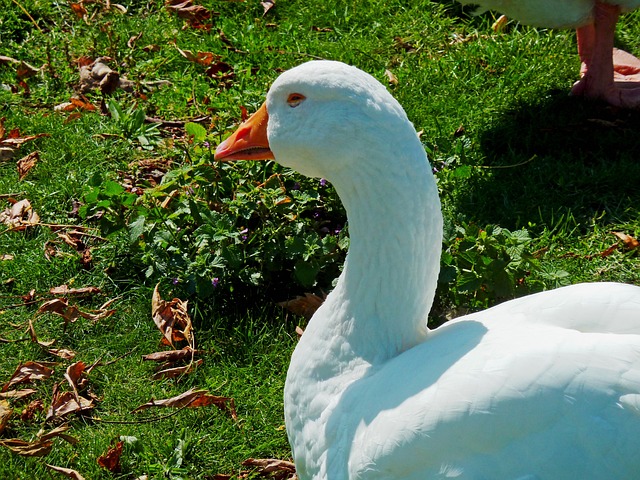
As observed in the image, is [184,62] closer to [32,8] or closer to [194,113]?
[194,113]

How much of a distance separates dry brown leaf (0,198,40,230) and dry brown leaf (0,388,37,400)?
114 cm

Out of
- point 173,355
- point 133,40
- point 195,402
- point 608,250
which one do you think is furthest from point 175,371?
point 133,40

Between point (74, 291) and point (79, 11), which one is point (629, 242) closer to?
point (74, 291)

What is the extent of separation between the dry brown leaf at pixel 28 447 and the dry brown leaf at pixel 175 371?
545mm

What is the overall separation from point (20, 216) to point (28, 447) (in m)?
1.63

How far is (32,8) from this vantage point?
252 inches

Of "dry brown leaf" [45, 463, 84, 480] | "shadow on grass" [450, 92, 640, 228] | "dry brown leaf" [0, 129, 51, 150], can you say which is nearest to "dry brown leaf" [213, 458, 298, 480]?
"dry brown leaf" [45, 463, 84, 480]

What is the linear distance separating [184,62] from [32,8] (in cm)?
134

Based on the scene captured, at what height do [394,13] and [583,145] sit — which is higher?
[394,13]

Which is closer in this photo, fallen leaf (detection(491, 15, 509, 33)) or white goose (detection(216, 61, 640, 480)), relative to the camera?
white goose (detection(216, 61, 640, 480))

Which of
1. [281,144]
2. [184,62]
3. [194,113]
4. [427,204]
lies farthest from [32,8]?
[427,204]

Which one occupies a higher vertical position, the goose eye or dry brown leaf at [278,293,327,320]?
the goose eye

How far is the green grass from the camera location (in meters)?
3.69

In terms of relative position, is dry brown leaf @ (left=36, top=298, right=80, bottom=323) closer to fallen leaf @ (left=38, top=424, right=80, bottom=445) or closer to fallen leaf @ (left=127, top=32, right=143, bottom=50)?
fallen leaf @ (left=38, top=424, right=80, bottom=445)
